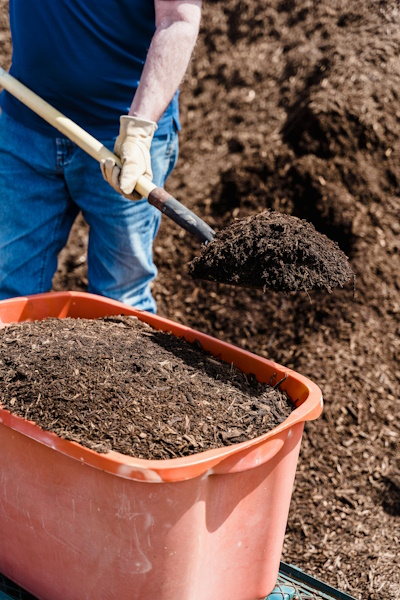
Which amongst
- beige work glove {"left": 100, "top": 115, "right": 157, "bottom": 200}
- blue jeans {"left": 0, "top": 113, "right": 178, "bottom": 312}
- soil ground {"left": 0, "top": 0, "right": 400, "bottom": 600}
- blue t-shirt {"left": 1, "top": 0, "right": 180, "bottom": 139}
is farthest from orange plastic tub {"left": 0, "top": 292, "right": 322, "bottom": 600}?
blue t-shirt {"left": 1, "top": 0, "right": 180, "bottom": 139}

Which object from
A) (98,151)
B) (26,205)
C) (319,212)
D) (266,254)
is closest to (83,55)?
(98,151)

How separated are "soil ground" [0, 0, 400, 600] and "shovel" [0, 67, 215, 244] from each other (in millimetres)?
1140

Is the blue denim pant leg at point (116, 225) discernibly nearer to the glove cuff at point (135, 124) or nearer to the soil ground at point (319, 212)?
the glove cuff at point (135, 124)

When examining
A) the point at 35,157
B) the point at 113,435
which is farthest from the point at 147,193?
the point at 113,435

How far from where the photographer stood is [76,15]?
83.4 inches

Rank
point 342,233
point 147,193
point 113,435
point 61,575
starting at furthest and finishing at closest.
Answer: point 342,233 → point 147,193 → point 61,575 → point 113,435

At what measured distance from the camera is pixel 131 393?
1.62m

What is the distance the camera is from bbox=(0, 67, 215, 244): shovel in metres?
1.94

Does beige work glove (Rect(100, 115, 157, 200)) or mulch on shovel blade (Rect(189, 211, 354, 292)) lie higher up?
beige work glove (Rect(100, 115, 157, 200))

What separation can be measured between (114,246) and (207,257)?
60cm

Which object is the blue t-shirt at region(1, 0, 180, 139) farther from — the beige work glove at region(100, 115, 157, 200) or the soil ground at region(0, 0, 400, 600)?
the soil ground at region(0, 0, 400, 600)

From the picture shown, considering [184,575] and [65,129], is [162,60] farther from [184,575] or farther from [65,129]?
[184,575]

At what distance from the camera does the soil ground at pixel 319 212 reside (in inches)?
95.4

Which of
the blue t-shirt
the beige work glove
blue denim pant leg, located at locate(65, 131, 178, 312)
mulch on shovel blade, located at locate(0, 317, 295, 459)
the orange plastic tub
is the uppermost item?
the blue t-shirt
